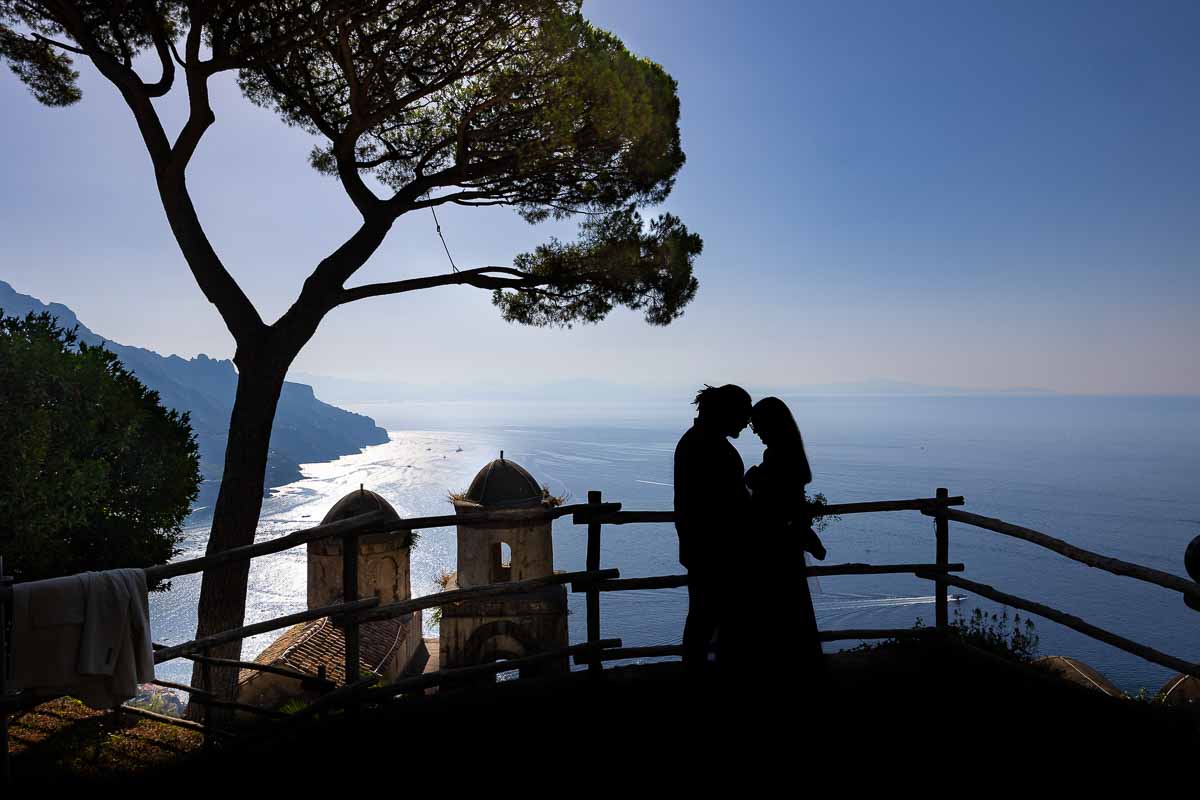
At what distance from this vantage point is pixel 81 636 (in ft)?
9.46

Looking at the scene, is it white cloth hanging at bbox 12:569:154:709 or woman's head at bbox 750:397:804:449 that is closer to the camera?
white cloth hanging at bbox 12:569:154:709

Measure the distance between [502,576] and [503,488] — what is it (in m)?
2.49

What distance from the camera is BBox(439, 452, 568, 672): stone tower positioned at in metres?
16.6

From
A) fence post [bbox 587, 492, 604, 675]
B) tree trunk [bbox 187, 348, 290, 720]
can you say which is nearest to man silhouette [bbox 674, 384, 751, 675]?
fence post [bbox 587, 492, 604, 675]

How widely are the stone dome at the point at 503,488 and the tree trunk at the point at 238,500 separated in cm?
823

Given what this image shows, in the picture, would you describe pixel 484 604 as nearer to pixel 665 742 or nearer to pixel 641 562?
pixel 665 742

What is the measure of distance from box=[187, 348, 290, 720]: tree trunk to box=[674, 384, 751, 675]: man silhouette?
6.08 meters

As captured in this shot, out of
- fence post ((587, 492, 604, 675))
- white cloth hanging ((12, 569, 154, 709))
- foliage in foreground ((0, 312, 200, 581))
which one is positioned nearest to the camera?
white cloth hanging ((12, 569, 154, 709))

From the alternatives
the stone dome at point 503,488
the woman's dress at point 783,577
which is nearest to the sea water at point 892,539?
the woman's dress at point 783,577

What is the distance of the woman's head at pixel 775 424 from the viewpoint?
10.7 ft

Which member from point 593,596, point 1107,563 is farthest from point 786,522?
point 1107,563

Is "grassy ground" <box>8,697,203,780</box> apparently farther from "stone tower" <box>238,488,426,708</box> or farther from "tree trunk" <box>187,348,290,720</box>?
"stone tower" <box>238,488,426,708</box>

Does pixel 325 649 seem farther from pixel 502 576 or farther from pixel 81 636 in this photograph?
pixel 81 636

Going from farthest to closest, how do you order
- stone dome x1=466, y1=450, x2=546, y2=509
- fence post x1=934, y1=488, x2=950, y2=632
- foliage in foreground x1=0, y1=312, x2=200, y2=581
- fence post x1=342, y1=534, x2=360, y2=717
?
stone dome x1=466, y1=450, x2=546, y2=509
foliage in foreground x1=0, y1=312, x2=200, y2=581
fence post x1=934, y1=488, x2=950, y2=632
fence post x1=342, y1=534, x2=360, y2=717
